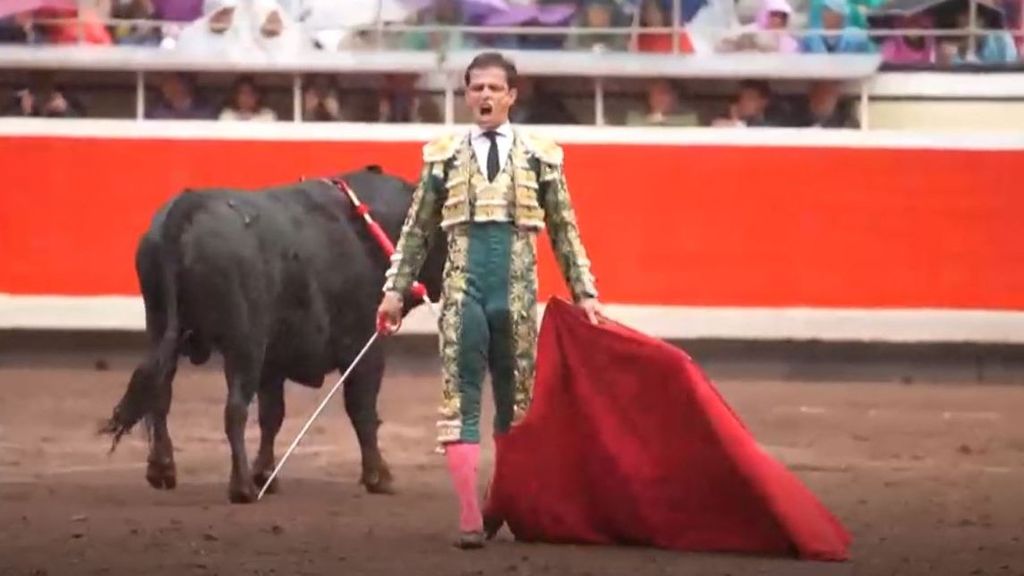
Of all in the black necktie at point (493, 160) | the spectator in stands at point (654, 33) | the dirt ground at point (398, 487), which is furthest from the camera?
the spectator in stands at point (654, 33)

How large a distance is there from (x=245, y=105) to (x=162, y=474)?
5576 millimetres

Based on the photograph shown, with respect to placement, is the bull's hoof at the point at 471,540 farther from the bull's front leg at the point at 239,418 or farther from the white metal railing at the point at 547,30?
the white metal railing at the point at 547,30

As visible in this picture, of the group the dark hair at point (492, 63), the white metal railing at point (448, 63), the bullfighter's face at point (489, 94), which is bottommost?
the white metal railing at point (448, 63)

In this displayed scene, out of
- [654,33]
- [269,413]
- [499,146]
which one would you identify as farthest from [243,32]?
[499,146]

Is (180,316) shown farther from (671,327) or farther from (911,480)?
(671,327)

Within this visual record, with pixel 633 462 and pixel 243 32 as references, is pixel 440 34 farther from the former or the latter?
pixel 633 462

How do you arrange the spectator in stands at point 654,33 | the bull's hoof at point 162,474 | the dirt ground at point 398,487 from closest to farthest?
the dirt ground at point 398,487, the bull's hoof at point 162,474, the spectator in stands at point 654,33

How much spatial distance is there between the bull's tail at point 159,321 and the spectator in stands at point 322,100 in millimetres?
5424

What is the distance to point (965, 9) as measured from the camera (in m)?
12.8

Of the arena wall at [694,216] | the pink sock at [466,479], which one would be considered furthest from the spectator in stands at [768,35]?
the pink sock at [466,479]

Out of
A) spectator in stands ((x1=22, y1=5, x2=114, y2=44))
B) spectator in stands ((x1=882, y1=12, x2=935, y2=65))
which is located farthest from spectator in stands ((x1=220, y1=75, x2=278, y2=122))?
spectator in stands ((x1=882, y1=12, x2=935, y2=65))

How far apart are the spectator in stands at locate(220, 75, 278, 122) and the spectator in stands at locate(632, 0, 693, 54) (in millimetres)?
1928

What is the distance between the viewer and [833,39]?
41.2 ft

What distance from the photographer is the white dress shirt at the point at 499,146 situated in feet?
19.0
